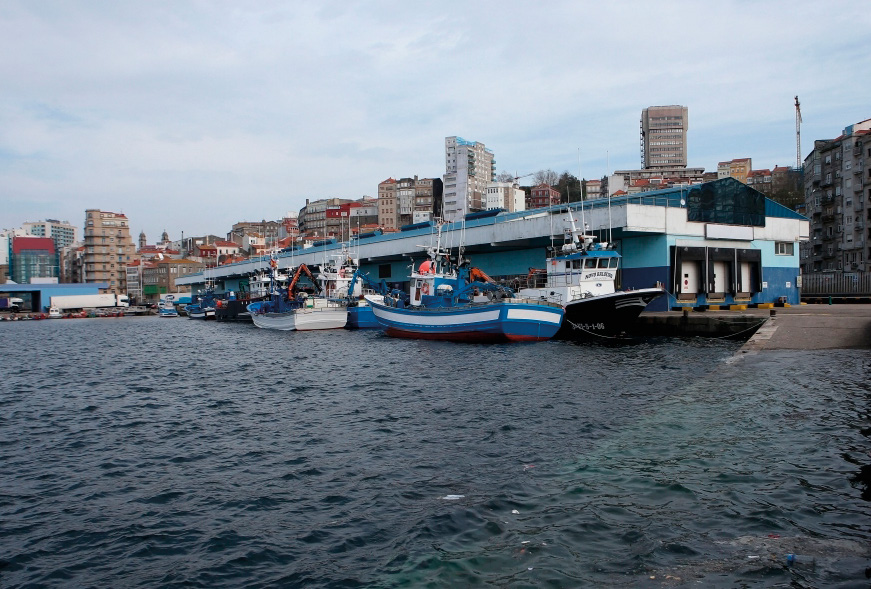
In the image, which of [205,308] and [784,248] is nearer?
[784,248]

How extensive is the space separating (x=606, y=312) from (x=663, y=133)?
488 ft

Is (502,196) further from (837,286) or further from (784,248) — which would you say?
(784,248)

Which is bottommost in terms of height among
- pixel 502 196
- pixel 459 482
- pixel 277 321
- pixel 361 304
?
pixel 459 482

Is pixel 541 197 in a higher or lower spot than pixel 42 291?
higher

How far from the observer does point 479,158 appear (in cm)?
14438

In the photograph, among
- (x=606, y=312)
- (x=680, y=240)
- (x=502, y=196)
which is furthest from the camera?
(x=502, y=196)

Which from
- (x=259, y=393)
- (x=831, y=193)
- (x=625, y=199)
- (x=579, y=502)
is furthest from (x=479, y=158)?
(x=579, y=502)

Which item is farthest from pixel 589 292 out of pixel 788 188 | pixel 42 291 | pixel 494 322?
pixel 42 291

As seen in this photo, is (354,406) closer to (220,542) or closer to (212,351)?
(220,542)

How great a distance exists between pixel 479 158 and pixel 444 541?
466 feet

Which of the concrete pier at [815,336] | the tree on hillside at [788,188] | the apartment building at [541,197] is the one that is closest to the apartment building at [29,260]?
the apartment building at [541,197]

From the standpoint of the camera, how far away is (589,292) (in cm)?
2920

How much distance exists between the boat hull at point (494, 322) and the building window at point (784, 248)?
67.0ft

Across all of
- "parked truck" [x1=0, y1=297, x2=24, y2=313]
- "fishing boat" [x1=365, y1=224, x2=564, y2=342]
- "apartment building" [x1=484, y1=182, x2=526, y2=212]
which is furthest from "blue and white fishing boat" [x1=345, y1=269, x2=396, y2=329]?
"parked truck" [x1=0, y1=297, x2=24, y2=313]
